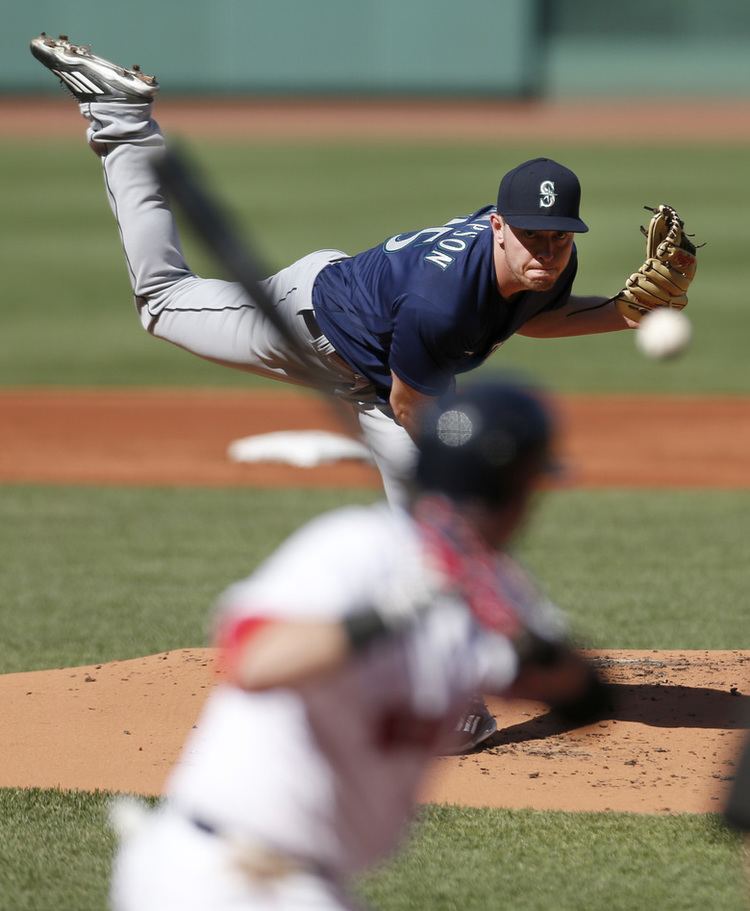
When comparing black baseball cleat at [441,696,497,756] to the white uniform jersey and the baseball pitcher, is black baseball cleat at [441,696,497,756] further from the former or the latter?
the white uniform jersey

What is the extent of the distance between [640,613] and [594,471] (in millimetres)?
3360

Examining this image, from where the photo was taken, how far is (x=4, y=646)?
22.7ft

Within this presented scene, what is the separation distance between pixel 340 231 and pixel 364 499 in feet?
42.0

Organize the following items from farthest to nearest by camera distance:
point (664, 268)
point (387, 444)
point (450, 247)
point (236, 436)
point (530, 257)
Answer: point (236, 436) < point (387, 444) < point (664, 268) < point (450, 247) < point (530, 257)

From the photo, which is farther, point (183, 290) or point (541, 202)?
point (183, 290)

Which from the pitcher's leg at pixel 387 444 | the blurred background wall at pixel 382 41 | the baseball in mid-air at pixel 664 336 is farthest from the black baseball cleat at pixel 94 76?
the blurred background wall at pixel 382 41

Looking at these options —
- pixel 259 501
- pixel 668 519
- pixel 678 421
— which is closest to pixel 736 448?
pixel 678 421

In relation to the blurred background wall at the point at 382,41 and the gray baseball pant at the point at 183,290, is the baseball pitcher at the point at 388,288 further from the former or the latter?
the blurred background wall at the point at 382,41

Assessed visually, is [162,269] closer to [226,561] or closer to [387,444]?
[387,444]

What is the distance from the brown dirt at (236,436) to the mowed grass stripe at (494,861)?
4997 millimetres

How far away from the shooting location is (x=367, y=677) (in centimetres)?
244

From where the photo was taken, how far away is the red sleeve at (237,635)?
2408 millimetres

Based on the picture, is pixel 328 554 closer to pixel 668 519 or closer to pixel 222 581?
pixel 222 581

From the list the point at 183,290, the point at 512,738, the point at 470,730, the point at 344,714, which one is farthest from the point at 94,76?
the point at 344,714
